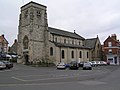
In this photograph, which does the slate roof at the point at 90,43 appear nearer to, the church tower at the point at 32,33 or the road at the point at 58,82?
the church tower at the point at 32,33

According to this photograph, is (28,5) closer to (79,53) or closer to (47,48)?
(47,48)

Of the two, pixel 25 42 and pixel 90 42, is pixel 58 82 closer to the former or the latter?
pixel 25 42

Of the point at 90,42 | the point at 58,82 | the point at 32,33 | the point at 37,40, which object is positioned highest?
the point at 32,33

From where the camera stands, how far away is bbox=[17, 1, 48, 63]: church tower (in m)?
56.2

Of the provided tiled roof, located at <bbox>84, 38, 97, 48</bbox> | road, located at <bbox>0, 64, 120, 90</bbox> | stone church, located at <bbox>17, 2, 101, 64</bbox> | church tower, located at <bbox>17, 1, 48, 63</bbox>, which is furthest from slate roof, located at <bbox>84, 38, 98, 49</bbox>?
road, located at <bbox>0, 64, 120, 90</bbox>

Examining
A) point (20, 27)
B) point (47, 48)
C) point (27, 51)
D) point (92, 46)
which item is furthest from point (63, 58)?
point (92, 46)

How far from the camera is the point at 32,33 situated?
185 ft

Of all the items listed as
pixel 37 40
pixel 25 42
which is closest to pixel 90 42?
pixel 37 40

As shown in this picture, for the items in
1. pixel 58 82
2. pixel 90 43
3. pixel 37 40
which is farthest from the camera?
pixel 90 43

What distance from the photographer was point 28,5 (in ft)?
192

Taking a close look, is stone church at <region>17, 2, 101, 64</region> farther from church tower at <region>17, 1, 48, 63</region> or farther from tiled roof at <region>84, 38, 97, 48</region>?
tiled roof at <region>84, 38, 97, 48</region>

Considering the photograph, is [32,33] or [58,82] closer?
[58,82]

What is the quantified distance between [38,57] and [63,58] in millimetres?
8287

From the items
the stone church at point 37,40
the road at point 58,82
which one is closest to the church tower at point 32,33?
the stone church at point 37,40
